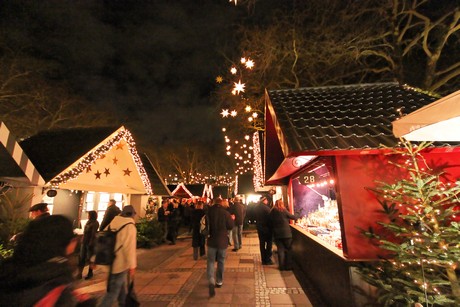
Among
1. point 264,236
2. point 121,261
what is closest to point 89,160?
point 121,261

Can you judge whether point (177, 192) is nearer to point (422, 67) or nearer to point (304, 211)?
point (304, 211)

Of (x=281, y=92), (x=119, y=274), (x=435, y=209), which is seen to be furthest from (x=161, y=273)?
(x=435, y=209)

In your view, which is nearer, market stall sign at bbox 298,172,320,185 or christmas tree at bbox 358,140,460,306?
christmas tree at bbox 358,140,460,306

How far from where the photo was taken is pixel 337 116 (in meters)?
5.12

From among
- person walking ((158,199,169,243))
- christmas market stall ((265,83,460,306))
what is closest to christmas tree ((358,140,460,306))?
christmas market stall ((265,83,460,306))

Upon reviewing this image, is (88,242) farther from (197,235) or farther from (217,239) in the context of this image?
(217,239)

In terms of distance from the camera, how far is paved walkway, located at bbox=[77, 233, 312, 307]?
5.38 m

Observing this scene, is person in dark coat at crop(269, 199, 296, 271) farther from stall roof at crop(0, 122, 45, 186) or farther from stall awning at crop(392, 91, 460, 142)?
stall roof at crop(0, 122, 45, 186)

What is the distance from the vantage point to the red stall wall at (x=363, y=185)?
4.06 m

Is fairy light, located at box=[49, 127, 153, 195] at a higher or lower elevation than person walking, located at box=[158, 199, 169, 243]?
higher

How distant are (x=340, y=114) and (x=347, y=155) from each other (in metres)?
1.25

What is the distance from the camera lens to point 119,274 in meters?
4.16

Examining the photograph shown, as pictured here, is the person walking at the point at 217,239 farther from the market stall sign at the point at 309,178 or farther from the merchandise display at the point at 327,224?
the market stall sign at the point at 309,178

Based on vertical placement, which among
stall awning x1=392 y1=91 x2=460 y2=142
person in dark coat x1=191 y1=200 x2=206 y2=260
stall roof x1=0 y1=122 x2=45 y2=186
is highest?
stall roof x1=0 y1=122 x2=45 y2=186
